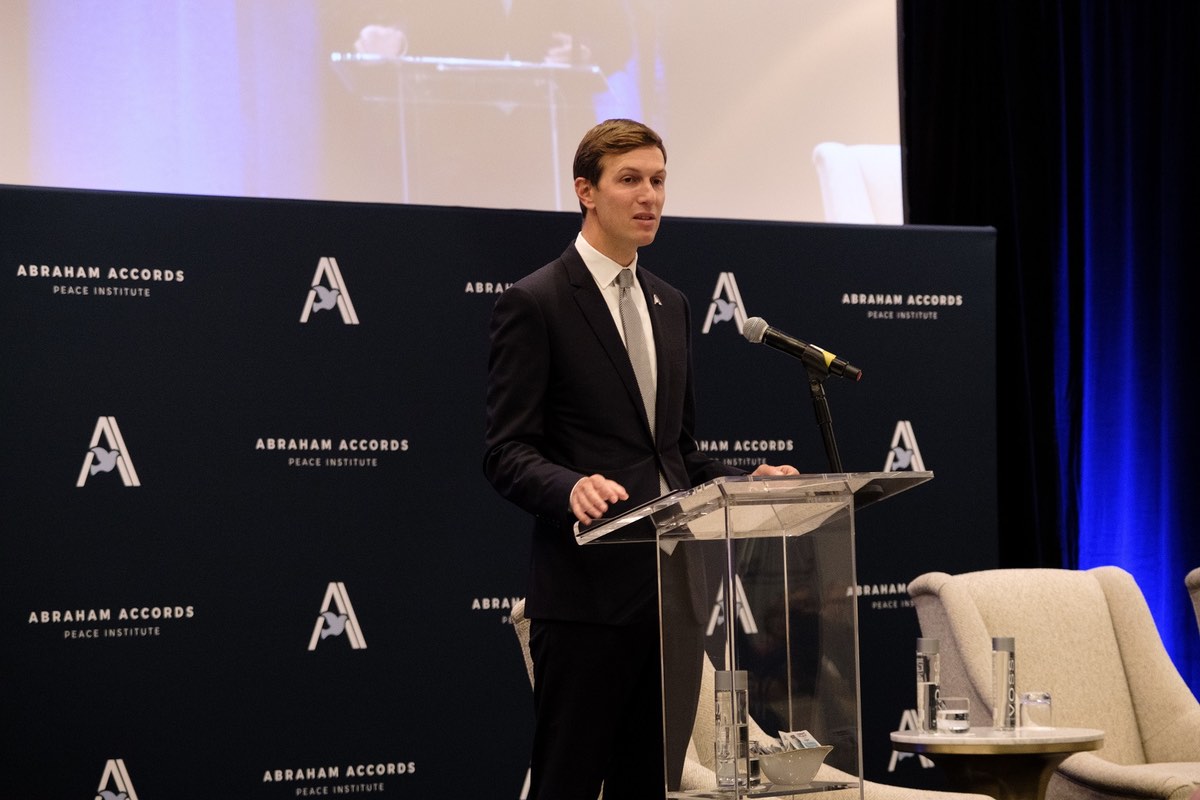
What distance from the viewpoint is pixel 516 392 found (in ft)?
7.95

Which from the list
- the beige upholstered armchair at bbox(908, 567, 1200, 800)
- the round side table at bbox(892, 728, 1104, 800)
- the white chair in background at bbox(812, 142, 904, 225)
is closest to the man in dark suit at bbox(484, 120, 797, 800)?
the round side table at bbox(892, 728, 1104, 800)

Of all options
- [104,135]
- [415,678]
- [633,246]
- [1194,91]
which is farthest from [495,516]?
[1194,91]

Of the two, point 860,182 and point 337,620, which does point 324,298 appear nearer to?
point 337,620

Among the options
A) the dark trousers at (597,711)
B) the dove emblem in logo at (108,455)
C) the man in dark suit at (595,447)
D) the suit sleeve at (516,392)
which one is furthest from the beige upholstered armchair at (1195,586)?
the dove emblem in logo at (108,455)

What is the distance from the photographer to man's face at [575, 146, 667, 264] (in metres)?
2.50

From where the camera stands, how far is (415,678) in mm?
4512

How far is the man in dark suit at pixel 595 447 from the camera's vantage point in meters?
2.32

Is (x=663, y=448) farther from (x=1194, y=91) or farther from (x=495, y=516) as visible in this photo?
(x=1194, y=91)

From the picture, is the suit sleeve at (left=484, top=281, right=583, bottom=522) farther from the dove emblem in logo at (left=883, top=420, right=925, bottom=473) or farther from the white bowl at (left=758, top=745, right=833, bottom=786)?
the dove emblem in logo at (left=883, top=420, right=925, bottom=473)

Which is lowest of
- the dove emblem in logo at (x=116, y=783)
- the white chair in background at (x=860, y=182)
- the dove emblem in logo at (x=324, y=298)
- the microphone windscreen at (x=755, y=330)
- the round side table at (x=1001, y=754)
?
the dove emblem in logo at (x=116, y=783)

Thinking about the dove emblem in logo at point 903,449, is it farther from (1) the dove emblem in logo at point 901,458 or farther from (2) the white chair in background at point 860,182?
(2) the white chair in background at point 860,182

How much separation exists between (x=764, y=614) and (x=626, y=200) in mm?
802

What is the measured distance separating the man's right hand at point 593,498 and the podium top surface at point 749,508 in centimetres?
2

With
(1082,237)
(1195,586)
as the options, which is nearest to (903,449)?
(1195,586)
